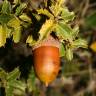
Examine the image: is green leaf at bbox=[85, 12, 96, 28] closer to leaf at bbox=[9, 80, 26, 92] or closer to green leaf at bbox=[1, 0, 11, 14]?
leaf at bbox=[9, 80, 26, 92]

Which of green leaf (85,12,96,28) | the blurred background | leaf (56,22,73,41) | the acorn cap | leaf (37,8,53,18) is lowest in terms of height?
the blurred background

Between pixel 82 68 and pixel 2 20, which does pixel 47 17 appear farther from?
pixel 82 68

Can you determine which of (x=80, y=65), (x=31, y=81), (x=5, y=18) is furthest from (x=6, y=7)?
(x=80, y=65)

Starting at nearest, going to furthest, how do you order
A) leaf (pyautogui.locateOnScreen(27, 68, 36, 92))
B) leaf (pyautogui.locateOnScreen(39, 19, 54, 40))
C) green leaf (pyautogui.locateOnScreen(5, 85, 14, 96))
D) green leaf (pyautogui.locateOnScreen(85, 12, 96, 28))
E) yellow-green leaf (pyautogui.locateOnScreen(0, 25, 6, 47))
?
leaf (pyautogui.locateOnScreen(39, 19, 54, 40))
yellow-green leaf (pyautogui.locateOnScreen(0, 25, 6, 47))
green leaf (pyautogui.locateOnScreen(5, 85, 14, 96))
leaf (pyautogui.locateOnScreen(27, 68, 36, 92))
green leaf (pyautogui.locateOnScreen(85, 12, 96, 28))

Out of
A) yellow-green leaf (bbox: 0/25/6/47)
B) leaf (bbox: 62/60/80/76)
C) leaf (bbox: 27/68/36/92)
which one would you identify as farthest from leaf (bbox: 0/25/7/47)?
leaf (bbox: 62/60/80/76)

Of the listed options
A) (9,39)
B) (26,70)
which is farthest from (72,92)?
(9,39)

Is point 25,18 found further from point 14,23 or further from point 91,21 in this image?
point 91,21
